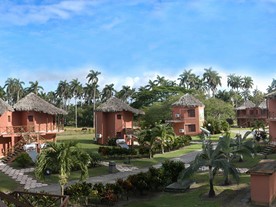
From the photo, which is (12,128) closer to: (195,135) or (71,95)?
(195,135)

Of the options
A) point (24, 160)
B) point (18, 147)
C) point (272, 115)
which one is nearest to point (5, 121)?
point (18, 147)

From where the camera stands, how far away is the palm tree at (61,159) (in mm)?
17750

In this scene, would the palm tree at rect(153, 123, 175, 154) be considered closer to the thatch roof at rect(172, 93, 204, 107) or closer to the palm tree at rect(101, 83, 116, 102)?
the thatch roof at rect(172, 93, 204, 107)

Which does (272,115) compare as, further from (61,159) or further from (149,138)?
(61,159)

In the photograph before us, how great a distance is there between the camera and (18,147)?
112ft

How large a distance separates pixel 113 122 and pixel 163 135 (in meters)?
12.1

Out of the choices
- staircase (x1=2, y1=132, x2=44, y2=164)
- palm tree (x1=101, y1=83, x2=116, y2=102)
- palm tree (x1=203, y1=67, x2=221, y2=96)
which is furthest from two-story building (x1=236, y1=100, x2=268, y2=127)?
staircase (x1=2, y1=132, x2=44, y2=164)

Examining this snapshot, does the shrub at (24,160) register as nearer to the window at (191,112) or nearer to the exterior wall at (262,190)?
the exterior wall at (262,190)

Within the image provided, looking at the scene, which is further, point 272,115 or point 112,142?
point 112,142

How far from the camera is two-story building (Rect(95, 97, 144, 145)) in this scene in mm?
45312

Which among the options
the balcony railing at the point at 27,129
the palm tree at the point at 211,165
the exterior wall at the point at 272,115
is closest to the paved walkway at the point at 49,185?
the balcony railing at the point at 27,129

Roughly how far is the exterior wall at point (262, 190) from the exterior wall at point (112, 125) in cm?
3021

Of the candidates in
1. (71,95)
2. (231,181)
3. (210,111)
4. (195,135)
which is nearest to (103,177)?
(231,181)

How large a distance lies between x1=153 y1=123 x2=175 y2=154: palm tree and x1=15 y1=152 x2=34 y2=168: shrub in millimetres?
12678
